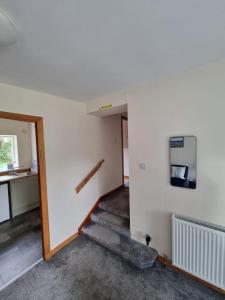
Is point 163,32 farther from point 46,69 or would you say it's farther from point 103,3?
point 46,69

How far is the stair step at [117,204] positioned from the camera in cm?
255

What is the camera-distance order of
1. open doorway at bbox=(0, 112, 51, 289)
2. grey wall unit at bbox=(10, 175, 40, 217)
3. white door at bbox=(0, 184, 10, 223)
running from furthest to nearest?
grey wall unit at bbox=(10, 175, 40, 217)
white door at bbox=(0, 184, 10, 223)
open doorway at bbox=(0, 112, 51, 289)

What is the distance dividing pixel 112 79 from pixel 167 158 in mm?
1172

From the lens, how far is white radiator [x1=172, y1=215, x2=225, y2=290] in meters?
1.41

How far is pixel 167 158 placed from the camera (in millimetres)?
1787

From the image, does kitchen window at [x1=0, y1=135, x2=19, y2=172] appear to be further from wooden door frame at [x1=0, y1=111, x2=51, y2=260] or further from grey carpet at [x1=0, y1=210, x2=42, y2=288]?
wooden door frame at [x1=0, y1=111, x2=51, y2=260]

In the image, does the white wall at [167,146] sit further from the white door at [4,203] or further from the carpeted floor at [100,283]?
the white door at [4,203]

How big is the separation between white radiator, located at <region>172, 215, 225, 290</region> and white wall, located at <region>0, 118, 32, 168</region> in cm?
382

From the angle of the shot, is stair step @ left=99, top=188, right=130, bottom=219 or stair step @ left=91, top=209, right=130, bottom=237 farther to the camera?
stair step @ left=99, top=188, right=130, bottom=219

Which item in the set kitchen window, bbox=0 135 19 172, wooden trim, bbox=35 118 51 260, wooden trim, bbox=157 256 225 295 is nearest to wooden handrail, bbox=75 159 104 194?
wooden trim, bbox=35 118 51 260

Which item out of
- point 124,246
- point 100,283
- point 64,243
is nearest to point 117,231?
point 124,246

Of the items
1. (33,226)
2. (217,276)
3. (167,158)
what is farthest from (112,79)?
(33,226)

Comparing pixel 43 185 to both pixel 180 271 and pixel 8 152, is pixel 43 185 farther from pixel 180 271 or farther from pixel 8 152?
pixel 8 152

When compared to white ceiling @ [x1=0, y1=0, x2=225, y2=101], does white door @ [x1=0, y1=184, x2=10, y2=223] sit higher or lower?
lower
